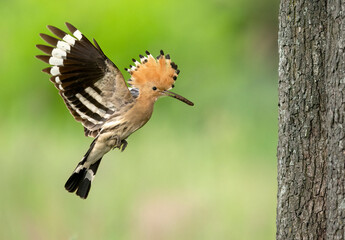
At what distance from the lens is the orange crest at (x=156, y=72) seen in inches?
128

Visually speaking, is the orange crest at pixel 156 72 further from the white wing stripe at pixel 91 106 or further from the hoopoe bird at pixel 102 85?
the white wing stripe at pixel 91 106

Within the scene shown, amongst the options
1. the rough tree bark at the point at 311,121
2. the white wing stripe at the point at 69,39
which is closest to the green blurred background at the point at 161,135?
the white wing stripe at the point at 69,39

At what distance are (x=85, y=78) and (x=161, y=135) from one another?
9.51 feet

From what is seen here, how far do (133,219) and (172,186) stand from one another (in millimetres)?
569

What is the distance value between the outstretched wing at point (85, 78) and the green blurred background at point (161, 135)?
0.64 meters

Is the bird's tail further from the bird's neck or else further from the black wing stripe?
the bird's neck

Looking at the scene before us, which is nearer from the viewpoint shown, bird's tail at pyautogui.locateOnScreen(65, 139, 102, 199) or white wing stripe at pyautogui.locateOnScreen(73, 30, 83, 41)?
white wing stripe at pyautogui.locateOnScreen(73, 30, 83, 41)

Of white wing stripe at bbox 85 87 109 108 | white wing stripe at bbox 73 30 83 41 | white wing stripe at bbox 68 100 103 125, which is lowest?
white wing stripe at bbox 68 100 103 125

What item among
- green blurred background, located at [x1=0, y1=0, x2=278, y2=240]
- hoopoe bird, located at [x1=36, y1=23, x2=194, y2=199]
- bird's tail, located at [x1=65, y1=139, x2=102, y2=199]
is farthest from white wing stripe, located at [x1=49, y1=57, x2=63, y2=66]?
green blurred background, located at [x1=0, y1=0, x2=278, y2=240]

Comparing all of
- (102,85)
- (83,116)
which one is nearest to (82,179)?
(83,116)

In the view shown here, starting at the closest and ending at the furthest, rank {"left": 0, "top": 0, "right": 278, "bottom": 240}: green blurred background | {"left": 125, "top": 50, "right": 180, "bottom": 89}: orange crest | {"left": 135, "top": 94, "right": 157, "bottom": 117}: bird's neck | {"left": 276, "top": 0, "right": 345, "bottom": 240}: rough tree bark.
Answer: {"left": 276, "top": 0, "right": 345, "bottom": 240}: rough tree bark
{"left": 125, "top": 50, "right": 180, "bottom": 89}: orange crest
{"left": 135, "top": 94, "right": 157, "bottom": 117}: bird's neck
{"left": 0, "top": 0, "right": 278, "bottom": 240}: green blurred background

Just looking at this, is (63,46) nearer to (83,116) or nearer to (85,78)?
(85,78)

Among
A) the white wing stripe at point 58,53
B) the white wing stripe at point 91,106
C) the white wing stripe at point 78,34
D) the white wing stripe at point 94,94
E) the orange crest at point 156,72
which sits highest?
the white wing stripe at point 78,34

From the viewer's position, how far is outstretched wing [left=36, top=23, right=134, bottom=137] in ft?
10.9
